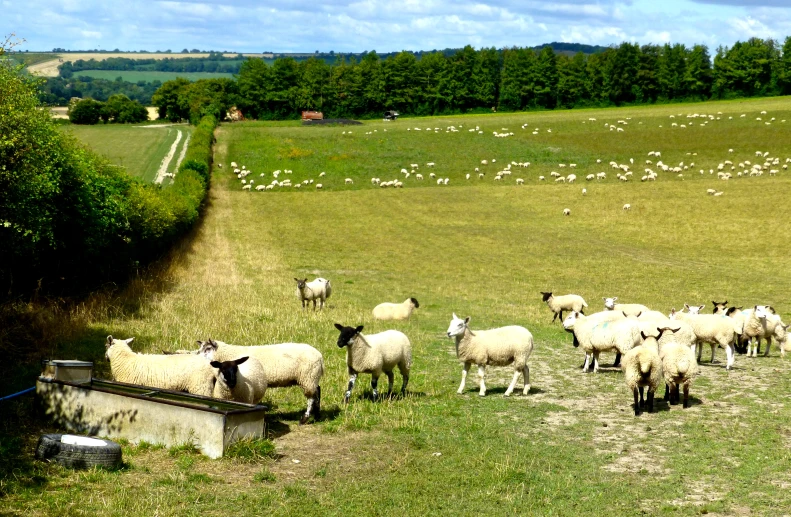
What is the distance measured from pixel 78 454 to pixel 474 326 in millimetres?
15129

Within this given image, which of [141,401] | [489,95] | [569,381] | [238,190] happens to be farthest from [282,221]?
[489,95]

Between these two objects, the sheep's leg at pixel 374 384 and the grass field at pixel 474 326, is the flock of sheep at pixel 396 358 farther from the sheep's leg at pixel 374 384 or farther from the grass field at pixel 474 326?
the grass field at pixel 474 326

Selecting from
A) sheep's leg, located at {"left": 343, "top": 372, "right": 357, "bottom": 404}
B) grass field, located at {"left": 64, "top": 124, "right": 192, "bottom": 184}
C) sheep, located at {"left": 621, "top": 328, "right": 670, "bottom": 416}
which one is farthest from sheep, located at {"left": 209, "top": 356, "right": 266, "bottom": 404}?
grass field, located at {"left": 64, "top": 124, "right": 192, "bottom": 184}

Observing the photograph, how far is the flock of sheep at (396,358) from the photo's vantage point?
45.5ft

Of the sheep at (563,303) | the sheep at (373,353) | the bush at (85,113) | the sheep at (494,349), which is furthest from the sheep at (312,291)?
the bush at (85,113)

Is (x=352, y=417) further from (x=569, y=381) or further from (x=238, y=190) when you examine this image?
(x=238, y=190)

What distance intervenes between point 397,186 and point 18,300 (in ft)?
171

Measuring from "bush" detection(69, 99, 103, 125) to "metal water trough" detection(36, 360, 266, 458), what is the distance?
439 ft

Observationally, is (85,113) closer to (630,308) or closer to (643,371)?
(630,308)

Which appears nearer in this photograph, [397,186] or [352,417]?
[352,417]

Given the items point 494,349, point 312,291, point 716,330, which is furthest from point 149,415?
point 312,291

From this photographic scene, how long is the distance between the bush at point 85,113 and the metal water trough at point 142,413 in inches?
5270

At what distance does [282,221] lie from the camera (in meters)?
56.9

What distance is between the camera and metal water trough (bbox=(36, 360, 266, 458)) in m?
12.1
